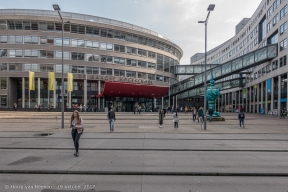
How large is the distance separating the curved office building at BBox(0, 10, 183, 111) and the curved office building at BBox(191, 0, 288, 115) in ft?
72.0

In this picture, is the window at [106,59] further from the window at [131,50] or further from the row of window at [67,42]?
the window at [131,50]

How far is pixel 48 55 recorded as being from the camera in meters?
45.4

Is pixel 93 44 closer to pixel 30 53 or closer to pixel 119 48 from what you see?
pixel 119 48

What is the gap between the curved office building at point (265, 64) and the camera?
39000 millimetres

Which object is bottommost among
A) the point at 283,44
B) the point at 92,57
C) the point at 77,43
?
the point at 92,57

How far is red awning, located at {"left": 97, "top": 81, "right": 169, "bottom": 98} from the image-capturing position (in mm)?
40153

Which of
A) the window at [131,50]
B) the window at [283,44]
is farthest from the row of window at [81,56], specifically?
the window at [283,44]

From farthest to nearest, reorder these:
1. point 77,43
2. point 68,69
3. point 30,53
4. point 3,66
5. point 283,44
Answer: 1. point 77,43
2. point 68,69
3. point 3,66
4. point 30,53
5. point 283,44

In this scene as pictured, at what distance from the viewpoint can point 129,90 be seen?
42.5 metres

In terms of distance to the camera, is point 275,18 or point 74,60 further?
point 74,60

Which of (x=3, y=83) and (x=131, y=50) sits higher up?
(x=131, y=50)

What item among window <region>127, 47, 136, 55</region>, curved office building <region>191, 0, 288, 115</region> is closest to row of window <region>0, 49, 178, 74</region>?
window <region>127, 47, 136, 55</region>

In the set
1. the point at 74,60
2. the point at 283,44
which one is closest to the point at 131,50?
the point at 74,60

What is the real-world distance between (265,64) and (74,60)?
4318cm
